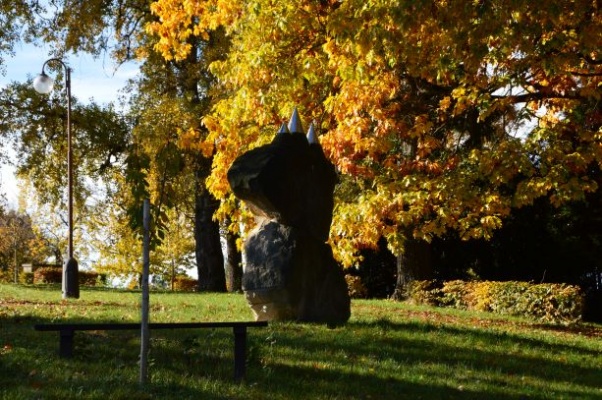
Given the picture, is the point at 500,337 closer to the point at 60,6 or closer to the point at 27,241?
the point at 60,6

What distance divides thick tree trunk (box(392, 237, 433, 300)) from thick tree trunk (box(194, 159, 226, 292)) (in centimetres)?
755

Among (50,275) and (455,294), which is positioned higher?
(50,275)

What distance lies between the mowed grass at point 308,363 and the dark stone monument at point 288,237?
0.50 metres

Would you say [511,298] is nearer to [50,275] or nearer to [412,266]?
[412,266]

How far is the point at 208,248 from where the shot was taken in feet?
84.1

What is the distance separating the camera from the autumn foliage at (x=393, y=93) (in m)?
10.9

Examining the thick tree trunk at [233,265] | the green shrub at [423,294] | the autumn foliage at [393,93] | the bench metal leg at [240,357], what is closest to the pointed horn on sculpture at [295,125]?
the autumn foliage at [393,93]

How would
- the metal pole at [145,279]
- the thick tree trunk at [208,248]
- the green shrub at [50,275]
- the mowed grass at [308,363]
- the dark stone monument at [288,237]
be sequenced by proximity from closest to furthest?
the metal pole at [145,279] → the mowed grass at [308,363] → the dark stone monument at [288,237] → the thick tree trunk at [208,248] → the green shrub at [50,275]

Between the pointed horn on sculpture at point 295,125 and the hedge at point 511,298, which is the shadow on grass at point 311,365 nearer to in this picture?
the pointed horn on sculpture at point 295,125

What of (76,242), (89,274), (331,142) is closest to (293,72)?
(331,142)

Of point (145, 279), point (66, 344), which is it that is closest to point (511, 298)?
point (66, 344)

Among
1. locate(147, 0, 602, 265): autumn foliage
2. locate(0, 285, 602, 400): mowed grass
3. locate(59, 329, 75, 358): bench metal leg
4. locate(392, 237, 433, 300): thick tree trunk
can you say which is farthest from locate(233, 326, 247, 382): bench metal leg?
locate(392, 237, 433, 300): thick tree trunk

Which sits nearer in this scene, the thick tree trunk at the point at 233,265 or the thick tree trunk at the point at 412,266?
the thick tree trunk at the point at 412,266

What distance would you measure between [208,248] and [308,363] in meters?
17.9
